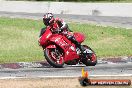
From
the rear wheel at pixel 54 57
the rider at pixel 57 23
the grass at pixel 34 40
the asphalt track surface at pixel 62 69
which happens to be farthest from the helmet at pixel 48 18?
the grass at pixel 34 40

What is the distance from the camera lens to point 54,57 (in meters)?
14.0

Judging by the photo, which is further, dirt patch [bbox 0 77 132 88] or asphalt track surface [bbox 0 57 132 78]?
asphalt track surface [bbox 0 57 132 78]

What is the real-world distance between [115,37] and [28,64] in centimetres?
846

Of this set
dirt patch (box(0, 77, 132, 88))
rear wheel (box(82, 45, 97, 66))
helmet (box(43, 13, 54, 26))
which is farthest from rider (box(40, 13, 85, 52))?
dirt patch (box(0, 77, 132, 88))

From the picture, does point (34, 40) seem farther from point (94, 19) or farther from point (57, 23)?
point (94, 19)

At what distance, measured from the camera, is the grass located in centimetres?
1683

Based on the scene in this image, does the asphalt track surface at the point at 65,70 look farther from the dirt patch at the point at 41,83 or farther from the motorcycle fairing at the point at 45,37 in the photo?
the motorcycle fairing at the point at 45,37

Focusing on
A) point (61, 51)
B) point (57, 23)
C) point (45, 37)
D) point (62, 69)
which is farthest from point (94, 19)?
point (62, 69)

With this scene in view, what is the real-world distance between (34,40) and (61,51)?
7.43m

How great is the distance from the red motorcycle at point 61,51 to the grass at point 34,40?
190 centimetres

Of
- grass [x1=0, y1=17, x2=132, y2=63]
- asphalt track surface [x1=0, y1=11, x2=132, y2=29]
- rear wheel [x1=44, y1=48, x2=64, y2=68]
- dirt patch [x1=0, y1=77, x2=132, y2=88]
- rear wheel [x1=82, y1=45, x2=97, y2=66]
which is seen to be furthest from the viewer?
asphalt track surface [x1=0, y1=11, x2=132, y2=29]

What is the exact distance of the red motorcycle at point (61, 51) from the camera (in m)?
13.8

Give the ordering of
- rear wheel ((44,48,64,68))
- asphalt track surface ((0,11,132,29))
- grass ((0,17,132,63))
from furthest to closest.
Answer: asphalt track surface ((0,11,132,29))
grass ((0,17,132,63))
rear wheel ((44,48,64,68))

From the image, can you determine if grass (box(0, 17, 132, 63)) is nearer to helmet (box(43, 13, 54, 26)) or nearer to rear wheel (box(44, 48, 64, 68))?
rear wheel (box(44, 48, 64, 68))
